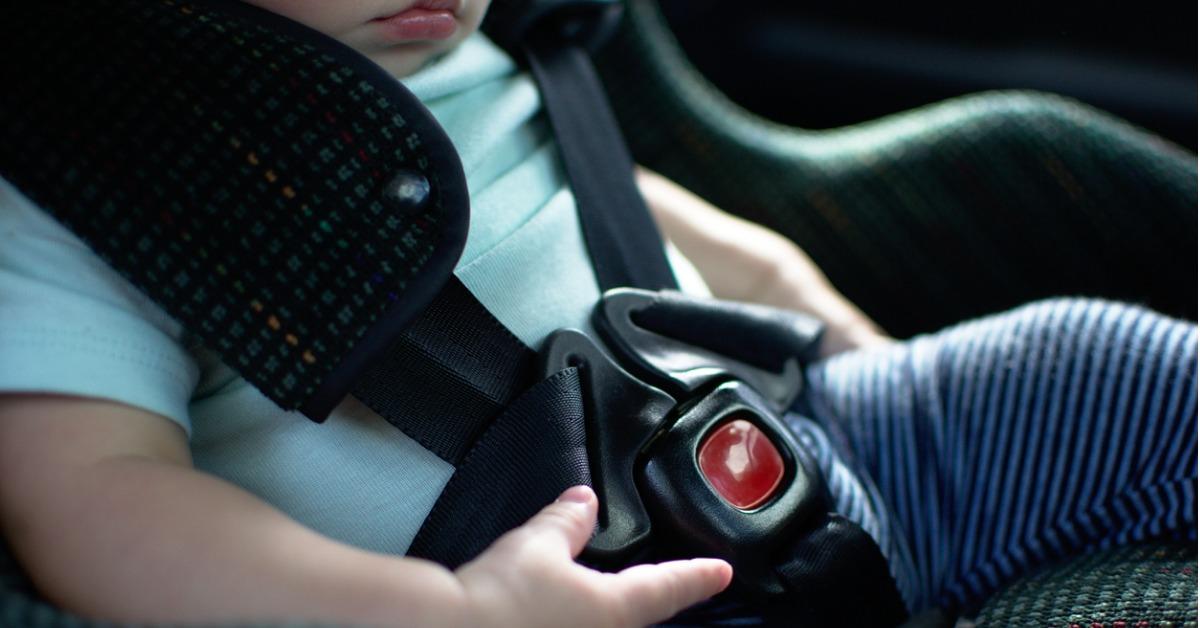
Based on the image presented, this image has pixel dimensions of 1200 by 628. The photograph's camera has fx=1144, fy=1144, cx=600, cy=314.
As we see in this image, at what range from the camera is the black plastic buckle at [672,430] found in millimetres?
542

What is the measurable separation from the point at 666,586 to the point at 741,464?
→ 0.40ft

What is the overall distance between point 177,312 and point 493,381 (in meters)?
0.15

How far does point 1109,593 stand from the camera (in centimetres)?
54

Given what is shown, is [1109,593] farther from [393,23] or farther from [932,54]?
[932,54]

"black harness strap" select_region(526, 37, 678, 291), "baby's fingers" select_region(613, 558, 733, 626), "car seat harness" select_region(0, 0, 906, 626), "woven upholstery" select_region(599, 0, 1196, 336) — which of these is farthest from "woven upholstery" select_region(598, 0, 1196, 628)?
"baby's fingers" select_region(613, 558, 733, 626)

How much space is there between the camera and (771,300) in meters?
0.81

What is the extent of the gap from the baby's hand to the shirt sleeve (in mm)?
160

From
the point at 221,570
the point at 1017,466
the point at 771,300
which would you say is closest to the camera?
the point at 221,570

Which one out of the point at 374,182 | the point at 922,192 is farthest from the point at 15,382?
the point at 922,192

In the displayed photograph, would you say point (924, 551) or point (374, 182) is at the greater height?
point (374, 182)

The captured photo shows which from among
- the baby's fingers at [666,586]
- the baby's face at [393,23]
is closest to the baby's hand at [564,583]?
the baby's fingers at [666,586]

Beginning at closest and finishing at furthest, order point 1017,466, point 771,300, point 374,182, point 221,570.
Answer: point 221,570 → point 374,182 → point 1017,466 → point 771,300

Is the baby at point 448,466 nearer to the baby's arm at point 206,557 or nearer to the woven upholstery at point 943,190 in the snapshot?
the baby's arm at point 206,557

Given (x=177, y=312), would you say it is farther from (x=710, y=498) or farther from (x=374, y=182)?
(x=710, y=498)
